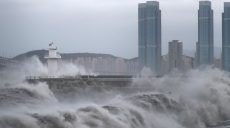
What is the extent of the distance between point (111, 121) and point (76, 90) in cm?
2967

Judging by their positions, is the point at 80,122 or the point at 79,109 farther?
the point at 79,109

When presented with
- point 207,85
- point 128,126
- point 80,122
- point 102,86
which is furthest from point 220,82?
point 80,122

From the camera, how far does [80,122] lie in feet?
99.0

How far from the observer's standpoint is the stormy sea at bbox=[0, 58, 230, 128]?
29.7 meters

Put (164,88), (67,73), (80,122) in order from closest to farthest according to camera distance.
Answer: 1. (80,122)
2. (164,88)
3. (67,73)

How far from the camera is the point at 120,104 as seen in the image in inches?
1583

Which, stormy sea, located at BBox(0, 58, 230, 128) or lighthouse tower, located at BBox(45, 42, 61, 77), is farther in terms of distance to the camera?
lighthouse tower, located at BBox(45, 42, 61, 77)

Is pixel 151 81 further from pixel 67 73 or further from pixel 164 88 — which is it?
pixel 67 73

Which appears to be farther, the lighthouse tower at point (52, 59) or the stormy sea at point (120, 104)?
the lighthouse tower at point (52, 59)

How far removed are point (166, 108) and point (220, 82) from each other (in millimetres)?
23033

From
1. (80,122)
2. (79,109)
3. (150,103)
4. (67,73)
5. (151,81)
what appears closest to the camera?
(80,122)

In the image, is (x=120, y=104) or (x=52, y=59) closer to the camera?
(x=120, y=104)

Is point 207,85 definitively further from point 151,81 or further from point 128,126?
point 128,126

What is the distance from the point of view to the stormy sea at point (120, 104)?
29.7 meters
